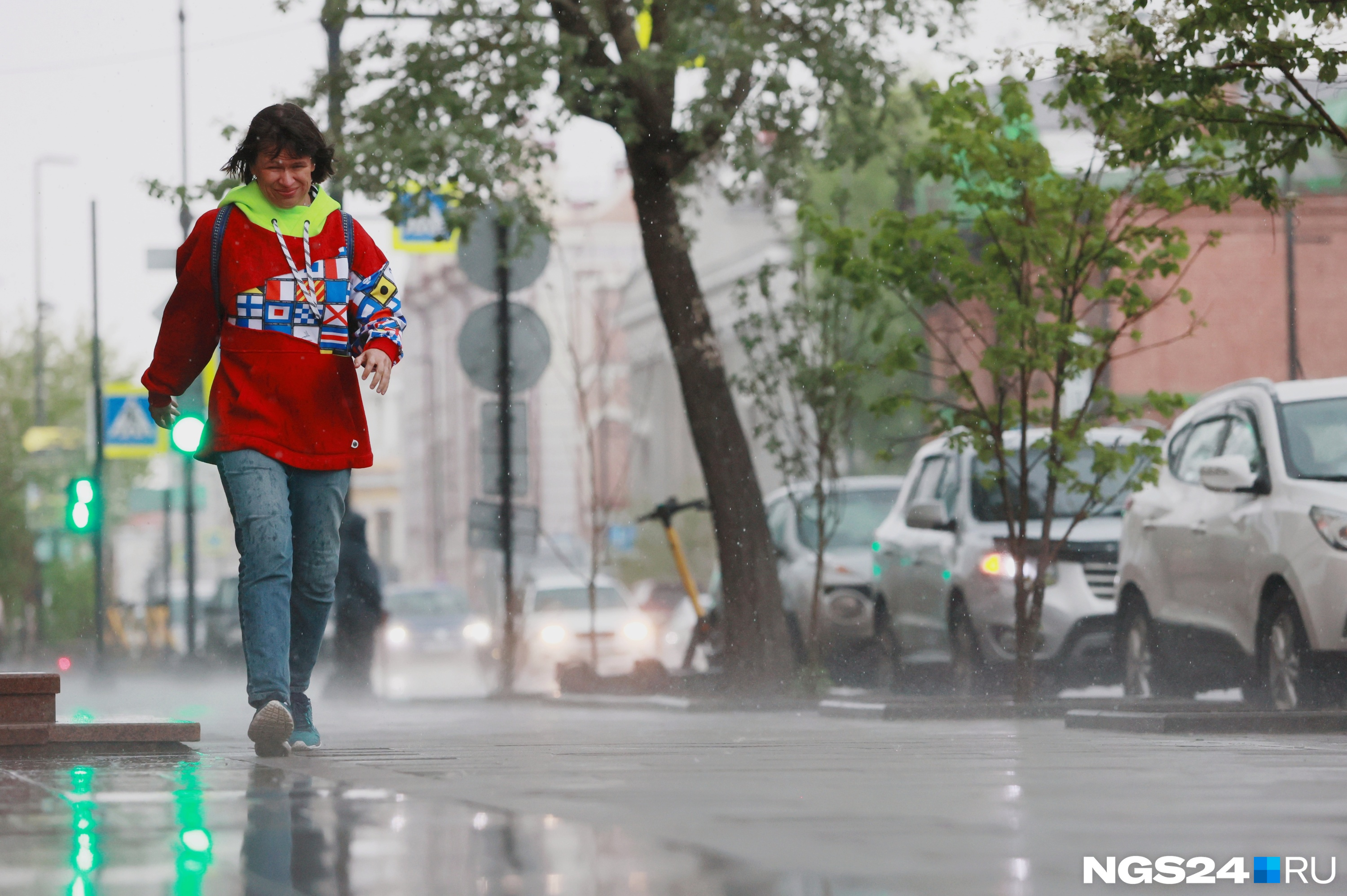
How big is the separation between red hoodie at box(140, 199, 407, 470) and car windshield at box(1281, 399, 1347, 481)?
5.15 m

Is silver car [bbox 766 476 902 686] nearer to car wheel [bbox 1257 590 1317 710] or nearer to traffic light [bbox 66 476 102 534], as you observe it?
car wheel [bbox 1257 590 1317 710]

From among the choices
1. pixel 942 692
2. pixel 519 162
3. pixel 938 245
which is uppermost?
pixel 519 162

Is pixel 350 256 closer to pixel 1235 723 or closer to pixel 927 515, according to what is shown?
pixel 1235 723

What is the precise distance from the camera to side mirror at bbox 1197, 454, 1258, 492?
10.4m

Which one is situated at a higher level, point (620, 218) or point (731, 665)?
point (620, 218)

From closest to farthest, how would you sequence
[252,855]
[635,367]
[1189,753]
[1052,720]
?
[252,855] → [1189,753] → [1052,720] → [635,367]

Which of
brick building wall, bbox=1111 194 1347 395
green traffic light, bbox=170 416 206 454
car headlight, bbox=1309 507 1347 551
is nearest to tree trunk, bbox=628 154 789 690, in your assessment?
car headlight, bbox=1309 507 1347 551

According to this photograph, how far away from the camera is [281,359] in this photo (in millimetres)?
6512

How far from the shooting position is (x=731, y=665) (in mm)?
15383

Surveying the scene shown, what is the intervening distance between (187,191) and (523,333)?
423 centimetres

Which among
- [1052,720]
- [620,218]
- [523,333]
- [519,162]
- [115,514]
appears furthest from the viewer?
[620,218]

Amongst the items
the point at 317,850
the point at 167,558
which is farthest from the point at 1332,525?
the point at 167,558

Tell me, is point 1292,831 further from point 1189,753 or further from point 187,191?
point 187,191

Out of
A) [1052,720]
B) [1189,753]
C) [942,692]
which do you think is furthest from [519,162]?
[1189,753]
